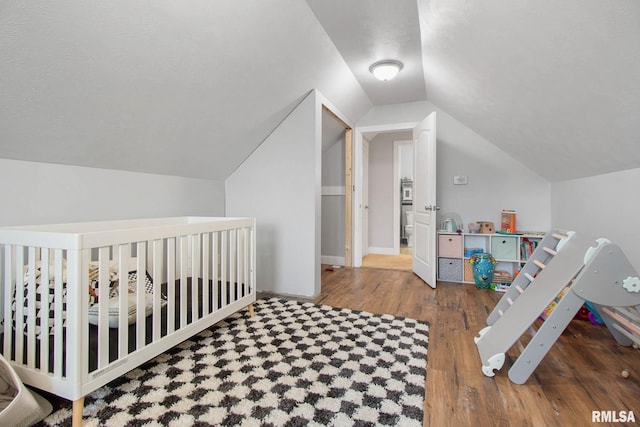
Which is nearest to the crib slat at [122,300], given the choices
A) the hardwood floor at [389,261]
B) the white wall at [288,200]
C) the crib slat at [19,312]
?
the crib slat at [19,312]

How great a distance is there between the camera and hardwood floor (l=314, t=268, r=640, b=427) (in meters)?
1.28

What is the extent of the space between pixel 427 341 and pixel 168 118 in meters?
2.20

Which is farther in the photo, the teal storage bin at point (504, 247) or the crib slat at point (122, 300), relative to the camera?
the teal storage bin at point (504, 247)

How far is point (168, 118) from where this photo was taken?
6.48 feet

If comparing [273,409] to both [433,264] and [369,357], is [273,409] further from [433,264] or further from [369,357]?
[433,264]

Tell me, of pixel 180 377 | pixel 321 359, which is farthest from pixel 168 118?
pixel 321 359

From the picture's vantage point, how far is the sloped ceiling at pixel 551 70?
1.30 meters

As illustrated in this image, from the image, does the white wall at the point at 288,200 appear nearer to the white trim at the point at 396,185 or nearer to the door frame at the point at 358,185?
the door frame at the point at 358,185

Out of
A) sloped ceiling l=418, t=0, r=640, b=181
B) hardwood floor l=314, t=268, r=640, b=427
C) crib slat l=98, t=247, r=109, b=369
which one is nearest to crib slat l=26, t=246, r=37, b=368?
crib slat l=98, t=247, r=109, b=369

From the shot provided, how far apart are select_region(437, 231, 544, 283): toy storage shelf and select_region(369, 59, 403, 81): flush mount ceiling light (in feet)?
5.88

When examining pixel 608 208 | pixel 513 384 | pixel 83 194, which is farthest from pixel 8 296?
pixel 608 208

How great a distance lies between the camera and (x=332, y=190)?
431 centimetres

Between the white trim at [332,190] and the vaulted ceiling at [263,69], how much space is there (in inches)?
61.9

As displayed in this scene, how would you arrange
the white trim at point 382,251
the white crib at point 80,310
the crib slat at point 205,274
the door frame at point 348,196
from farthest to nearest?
the white trim at point 382,251
the door frame at point 348,196
the crib slat at point 205,274
the white crib at point 80,310
